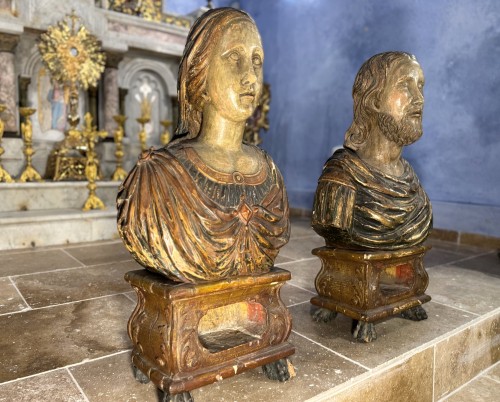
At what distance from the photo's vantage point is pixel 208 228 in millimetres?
1500

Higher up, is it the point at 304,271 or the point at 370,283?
the point at 370,283

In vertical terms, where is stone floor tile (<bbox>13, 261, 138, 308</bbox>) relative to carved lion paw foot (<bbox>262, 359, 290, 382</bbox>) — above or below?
below

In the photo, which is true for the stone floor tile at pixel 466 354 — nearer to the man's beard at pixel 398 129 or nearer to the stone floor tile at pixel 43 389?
the man's beard at pixel 398 129

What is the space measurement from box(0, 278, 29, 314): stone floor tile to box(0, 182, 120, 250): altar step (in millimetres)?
1470

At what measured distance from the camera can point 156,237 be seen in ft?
4.80

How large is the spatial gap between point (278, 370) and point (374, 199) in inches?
36.3

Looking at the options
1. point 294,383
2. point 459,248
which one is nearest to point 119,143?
point 459,248

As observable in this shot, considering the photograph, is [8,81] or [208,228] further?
[8,81]

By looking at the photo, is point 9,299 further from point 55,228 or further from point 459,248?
point 459,248

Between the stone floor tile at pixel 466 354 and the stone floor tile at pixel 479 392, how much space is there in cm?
3

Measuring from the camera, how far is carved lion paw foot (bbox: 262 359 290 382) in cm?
170

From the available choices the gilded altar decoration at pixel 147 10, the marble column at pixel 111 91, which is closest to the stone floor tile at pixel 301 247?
the marble column at pixel 111 91

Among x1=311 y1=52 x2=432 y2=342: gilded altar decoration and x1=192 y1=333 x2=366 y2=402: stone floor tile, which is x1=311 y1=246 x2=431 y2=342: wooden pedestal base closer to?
x1=311 y1=52 x2=432 y2=342: gilded altar decoration

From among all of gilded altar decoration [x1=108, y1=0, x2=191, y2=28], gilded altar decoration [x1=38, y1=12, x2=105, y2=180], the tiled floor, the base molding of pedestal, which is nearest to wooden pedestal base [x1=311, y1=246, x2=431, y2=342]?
the base molding of pedestal
